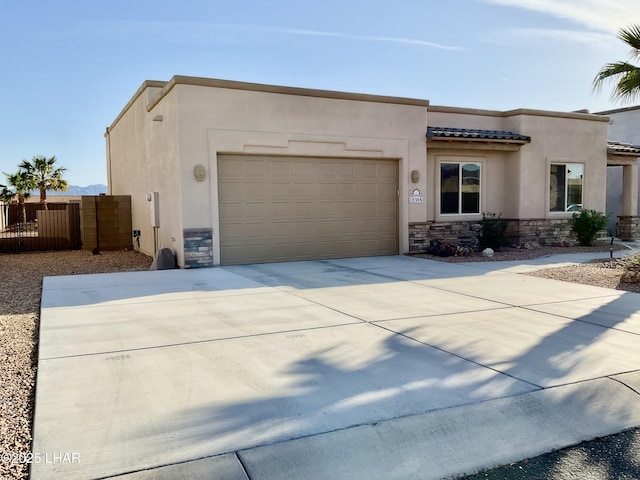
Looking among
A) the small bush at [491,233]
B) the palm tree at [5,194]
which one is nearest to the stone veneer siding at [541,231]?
the small bush at [491,233]

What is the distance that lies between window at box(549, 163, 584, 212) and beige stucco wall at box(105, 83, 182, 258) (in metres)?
12.2

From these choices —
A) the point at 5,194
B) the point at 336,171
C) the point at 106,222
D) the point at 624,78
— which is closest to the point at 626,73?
the point at 624,78

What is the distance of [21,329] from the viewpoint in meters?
7.16

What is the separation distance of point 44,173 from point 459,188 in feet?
108

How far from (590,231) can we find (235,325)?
14.5 meters

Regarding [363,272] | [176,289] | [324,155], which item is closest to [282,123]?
[324,155]

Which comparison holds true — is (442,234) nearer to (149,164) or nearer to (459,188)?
(459,188)

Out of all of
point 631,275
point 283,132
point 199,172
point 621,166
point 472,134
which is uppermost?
point 472,134

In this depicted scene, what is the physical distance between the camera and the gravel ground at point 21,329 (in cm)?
390

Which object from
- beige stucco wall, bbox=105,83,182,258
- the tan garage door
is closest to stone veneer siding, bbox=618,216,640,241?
the tan garage door

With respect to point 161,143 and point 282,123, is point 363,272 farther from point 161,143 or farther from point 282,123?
point 161,143

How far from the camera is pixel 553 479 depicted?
3.56m

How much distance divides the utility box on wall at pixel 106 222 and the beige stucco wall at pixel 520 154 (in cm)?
1102

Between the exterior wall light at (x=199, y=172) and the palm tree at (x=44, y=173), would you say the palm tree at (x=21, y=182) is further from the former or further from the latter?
the exterior wall light at (x=199, y=172)
